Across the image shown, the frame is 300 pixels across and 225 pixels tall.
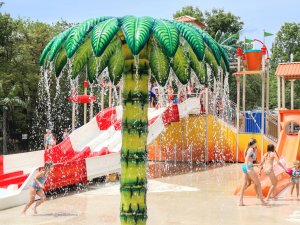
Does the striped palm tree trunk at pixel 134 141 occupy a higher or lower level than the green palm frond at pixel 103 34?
lower

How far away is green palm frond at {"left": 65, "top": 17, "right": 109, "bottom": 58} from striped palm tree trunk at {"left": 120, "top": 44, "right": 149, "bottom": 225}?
477 millimetres

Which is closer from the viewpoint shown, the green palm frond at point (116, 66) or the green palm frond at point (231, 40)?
the green palm frond at point (116, 66)

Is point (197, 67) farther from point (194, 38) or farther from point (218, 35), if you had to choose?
point (218, 35)

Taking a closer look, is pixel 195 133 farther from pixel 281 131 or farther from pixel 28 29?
pixel 28 29

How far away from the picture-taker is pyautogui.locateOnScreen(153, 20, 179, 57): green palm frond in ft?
14.1

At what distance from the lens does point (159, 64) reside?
4.79 meters

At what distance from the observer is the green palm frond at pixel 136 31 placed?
429 cm

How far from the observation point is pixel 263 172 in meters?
12.1

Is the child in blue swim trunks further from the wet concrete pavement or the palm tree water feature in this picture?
the palm tree water feature

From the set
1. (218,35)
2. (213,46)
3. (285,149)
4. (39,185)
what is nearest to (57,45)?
(213,46)

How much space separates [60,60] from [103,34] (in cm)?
59

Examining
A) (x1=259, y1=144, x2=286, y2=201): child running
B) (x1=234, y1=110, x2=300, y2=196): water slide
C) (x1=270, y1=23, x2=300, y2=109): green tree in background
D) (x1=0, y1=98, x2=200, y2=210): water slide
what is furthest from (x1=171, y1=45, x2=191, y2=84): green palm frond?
(x1=270, y1=23, x2=300, y2=109): green tree in background

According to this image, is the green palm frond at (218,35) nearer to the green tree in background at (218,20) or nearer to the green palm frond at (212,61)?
the green tree in background at (218,20)

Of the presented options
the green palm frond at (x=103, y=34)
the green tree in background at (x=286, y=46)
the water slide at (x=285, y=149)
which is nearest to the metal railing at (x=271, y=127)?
the water slide at (x=285, y=149)
